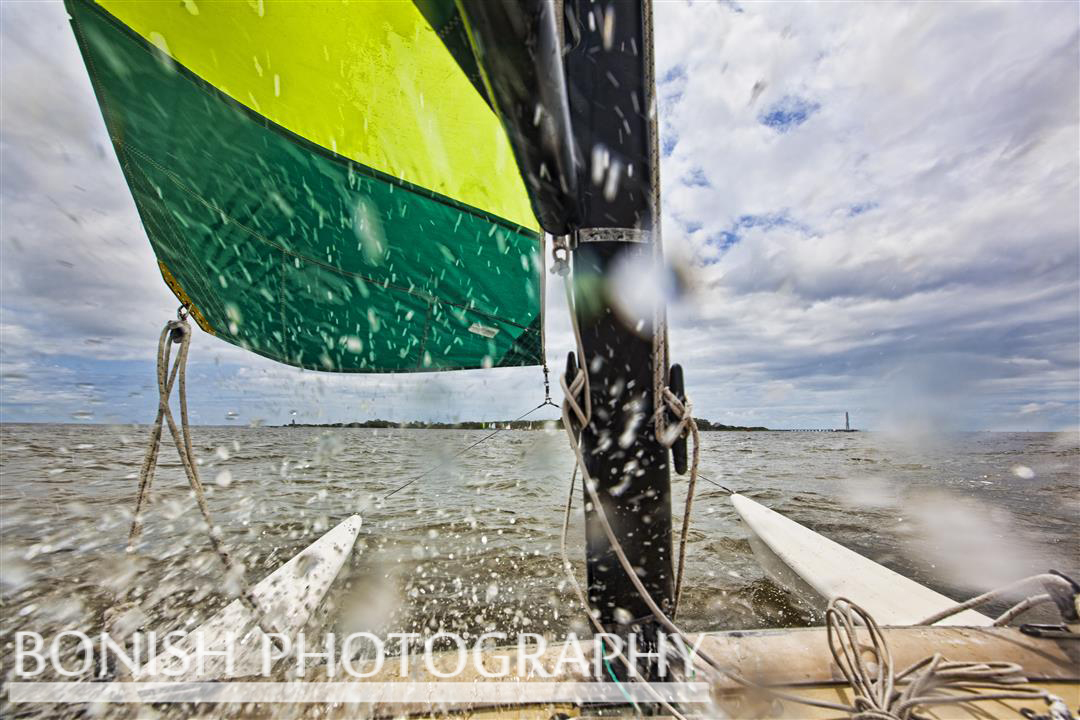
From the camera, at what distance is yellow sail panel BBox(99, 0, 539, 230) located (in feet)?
8.49

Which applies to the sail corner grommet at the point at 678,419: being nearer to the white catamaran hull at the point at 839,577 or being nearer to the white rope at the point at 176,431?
the white rope at the point at 176,431

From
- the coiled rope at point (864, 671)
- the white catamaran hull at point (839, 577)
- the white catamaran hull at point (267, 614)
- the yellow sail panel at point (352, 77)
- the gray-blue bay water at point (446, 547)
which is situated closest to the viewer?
the coiled rope at point (864, 671)

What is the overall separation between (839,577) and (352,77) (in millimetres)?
5133

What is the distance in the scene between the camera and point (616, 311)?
1370 millimetres

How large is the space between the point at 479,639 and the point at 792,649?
193 cm

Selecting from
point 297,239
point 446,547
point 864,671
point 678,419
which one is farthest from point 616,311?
point 446,547

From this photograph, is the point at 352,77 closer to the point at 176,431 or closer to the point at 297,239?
the point at 297,239

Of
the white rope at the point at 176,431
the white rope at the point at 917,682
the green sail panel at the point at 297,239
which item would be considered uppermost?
the green sail panel at the point at 297,239

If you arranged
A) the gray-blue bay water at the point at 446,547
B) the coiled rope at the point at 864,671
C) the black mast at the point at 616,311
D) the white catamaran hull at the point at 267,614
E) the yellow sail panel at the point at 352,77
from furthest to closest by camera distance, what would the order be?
the gray-blue bay water at the point at 446,547
the yellow sail panel at the point at 352,77
the white catamaran hull at the point at 267,614
the black mast at the point at 616,311
the coiled rope at the point at 864,671

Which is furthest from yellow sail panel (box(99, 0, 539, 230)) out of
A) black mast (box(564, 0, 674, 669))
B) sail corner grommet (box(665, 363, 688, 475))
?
sail corner grommet (box(665, 363, 688, 475))

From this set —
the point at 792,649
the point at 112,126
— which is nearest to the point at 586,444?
the point at 792,649

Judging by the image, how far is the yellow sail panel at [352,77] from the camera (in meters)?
2.59

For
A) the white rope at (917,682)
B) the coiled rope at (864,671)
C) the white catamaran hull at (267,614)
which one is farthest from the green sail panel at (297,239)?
the white rope at (917,682)

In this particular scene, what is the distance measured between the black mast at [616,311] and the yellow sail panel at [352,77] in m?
1.56
